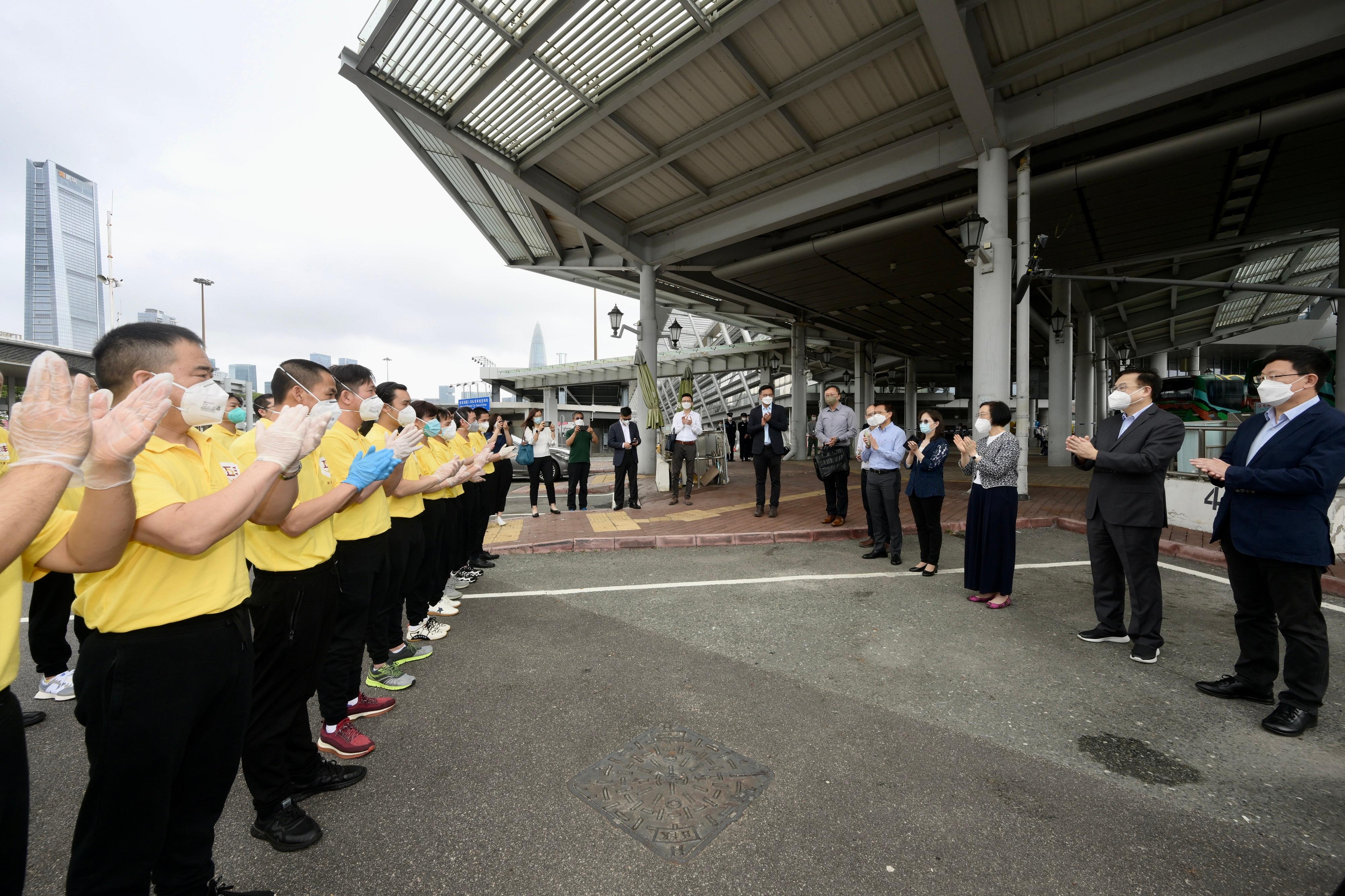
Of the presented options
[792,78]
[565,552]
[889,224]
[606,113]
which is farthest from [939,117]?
[565,552]

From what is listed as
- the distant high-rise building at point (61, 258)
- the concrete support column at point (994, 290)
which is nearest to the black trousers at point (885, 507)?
the concrete support column at point (994, 290)

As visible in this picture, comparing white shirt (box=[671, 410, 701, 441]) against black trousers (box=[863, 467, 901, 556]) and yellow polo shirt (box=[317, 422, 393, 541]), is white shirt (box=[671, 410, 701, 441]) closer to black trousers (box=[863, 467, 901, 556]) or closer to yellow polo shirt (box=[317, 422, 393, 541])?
black trousers (box=[863, 467, 901, 556])

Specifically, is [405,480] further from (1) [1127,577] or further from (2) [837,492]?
(2) [837,492]

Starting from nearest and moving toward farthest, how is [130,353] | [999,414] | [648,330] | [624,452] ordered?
[130,353]
[999,414]
[624,452]
[648,330]

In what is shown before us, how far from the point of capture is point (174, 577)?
1.62 m

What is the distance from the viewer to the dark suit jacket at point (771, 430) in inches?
346

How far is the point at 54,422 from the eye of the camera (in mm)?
1166

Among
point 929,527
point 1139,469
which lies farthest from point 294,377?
point 929,527

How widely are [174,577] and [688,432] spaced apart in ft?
29.3

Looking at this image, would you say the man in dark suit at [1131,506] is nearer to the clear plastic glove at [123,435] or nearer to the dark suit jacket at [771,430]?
the clear plastic glove at [123,435]

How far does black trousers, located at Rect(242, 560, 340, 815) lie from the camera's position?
7.16ft

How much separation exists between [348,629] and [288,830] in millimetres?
874

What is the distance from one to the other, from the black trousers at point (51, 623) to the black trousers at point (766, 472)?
7.44 meters

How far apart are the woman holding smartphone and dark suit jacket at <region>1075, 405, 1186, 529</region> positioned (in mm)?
7653
